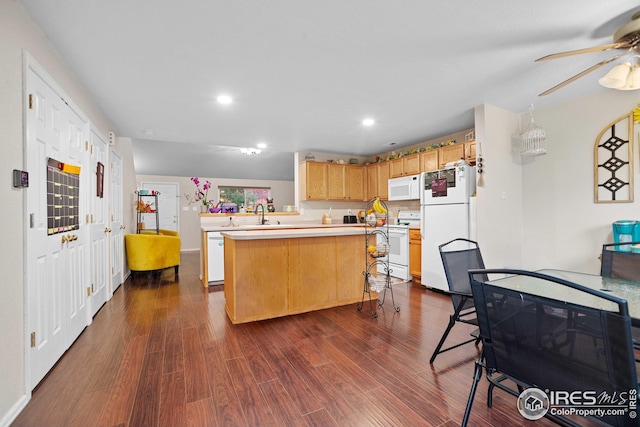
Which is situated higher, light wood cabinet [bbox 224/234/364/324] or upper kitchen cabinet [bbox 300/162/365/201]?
upper kitchen cabinet [bbox 300/162/365/201]

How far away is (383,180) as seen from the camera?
5.50 meters

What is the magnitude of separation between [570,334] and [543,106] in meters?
3.50

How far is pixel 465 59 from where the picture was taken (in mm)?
2307

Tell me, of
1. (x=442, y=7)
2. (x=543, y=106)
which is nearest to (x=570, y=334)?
(x=442, y=7)

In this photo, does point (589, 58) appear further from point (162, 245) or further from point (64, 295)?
point (162, 245)

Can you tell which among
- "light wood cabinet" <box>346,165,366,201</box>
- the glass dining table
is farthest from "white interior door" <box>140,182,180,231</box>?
the glass dining table

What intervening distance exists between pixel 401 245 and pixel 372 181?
1678 millimetres

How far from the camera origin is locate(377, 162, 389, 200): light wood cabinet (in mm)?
5414

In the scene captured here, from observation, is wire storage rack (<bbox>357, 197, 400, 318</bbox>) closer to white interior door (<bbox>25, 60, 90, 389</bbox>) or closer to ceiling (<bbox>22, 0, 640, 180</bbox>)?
ceiling (<bbox>22, 0, 640, 180</bbox>)

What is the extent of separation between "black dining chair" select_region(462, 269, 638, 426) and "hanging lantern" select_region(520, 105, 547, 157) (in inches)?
102

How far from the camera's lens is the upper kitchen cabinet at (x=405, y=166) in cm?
477

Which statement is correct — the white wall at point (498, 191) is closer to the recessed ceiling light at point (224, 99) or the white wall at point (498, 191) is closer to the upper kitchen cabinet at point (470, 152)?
the upper kitchen cabinet at point (470, 152)

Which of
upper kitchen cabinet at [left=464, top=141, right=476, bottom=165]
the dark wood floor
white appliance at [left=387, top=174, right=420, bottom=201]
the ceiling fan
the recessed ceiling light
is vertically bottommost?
the dark wood floor

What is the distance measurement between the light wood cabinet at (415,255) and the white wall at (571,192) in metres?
1.33
